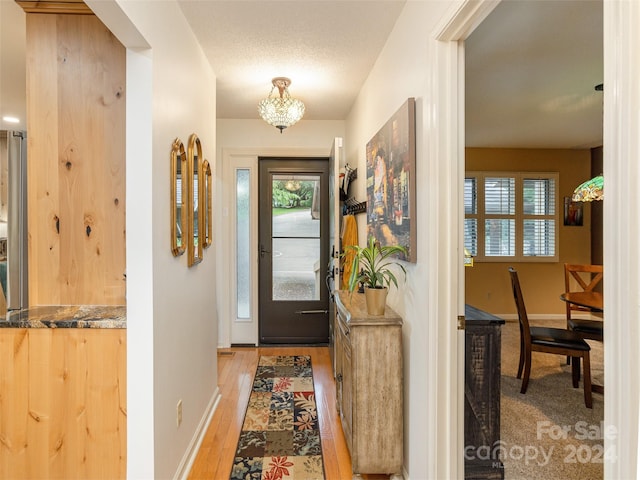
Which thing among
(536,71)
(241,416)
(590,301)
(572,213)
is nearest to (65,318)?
(241,416)

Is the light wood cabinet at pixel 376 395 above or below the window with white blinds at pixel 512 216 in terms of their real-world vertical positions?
below

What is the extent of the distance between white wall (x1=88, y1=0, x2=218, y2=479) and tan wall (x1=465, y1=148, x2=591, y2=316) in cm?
458

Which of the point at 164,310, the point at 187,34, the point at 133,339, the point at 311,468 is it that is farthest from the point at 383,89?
the point at 311,468

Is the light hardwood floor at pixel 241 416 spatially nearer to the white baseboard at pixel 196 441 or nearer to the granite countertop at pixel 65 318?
the white baseboard at pixel 196 441

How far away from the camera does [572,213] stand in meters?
5.39

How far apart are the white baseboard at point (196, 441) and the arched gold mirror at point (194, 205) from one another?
1.04m

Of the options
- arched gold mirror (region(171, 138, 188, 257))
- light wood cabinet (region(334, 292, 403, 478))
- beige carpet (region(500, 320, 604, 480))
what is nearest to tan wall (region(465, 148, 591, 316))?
beige carpet (region(500, 320, 604, 480))

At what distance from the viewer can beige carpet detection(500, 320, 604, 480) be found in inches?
80.8

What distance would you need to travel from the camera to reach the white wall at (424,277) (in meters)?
1.54

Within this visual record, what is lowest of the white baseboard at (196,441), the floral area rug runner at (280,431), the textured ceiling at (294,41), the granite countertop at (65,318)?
the floral area rug runner at (280,431)

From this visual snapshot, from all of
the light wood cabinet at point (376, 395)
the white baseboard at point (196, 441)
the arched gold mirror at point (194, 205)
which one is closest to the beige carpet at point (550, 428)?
the light wood cabinet at point (376, 395)

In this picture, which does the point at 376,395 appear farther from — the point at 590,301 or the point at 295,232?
the point at 295,232

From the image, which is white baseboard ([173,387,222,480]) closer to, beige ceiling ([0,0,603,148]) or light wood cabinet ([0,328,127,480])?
light wood cabinet ([0,328,127,480])

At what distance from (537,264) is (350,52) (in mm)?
4499
